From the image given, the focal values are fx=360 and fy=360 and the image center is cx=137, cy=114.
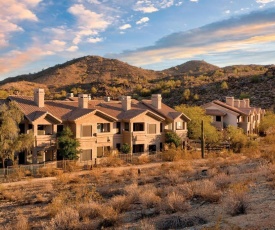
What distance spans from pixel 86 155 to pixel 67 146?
10.7 feet

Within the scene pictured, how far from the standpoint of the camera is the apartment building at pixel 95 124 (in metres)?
35.0

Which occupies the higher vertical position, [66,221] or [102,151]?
[102,151]

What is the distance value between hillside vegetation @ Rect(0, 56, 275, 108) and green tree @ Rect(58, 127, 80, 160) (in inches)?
1400

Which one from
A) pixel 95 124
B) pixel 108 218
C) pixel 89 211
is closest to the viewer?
pixel 108 218

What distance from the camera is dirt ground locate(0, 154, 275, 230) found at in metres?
14.7

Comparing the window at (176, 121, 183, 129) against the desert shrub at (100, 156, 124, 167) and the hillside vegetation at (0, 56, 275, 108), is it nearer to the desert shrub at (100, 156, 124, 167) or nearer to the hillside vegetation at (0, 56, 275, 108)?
the desert shrub at (100, 156, 124, 167)

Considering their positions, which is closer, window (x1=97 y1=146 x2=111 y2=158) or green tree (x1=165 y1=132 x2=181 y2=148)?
window (x1=97 y1=146 x2=111 y2=158)

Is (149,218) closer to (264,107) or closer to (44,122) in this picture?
(44,122)

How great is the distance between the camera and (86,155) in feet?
123

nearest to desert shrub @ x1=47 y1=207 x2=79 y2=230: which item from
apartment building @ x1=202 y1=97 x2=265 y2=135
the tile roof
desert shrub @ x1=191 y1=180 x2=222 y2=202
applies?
desert shrub @ x1=191 y1=180 x2=222 y2=202

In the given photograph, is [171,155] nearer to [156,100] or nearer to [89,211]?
[156,100]

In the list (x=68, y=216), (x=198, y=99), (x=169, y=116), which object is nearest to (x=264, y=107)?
(x=198, y=99)

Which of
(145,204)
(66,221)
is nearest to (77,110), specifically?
(145,204)

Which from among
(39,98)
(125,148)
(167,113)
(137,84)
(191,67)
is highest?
(191,67)
